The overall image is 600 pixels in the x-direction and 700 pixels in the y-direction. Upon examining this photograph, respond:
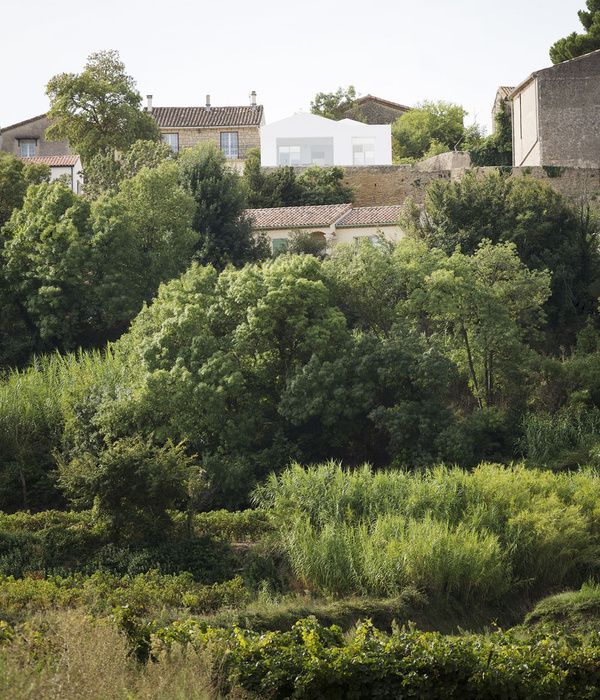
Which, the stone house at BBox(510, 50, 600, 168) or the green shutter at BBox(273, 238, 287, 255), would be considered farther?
the stone house at BBox(510, 50, 600, 168)

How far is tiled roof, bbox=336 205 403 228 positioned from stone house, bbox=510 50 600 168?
6.47m

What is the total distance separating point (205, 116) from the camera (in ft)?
192

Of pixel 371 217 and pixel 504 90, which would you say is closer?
pixel 371 217

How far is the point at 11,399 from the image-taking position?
81.3 ft

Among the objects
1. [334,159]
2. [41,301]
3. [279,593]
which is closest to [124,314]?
[41,301]

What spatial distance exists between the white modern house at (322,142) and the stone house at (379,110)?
25.9 ft

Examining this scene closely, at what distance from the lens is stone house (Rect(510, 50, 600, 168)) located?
39188 mm

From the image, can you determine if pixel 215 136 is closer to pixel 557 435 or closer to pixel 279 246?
pixel 279 246

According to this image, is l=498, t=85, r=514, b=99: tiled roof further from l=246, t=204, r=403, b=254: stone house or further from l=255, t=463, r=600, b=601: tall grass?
l=255, t=463, r=600, b=601: tall grass

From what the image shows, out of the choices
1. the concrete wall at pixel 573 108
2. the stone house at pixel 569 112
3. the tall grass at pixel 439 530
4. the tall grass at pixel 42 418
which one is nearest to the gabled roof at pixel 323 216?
the stone house at pixel 569 112

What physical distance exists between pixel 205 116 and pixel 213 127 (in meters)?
0.99

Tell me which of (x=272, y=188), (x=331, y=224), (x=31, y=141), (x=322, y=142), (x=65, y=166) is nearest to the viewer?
(x=331, y=224)

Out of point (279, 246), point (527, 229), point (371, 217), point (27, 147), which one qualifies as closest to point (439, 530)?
point (527, 229)

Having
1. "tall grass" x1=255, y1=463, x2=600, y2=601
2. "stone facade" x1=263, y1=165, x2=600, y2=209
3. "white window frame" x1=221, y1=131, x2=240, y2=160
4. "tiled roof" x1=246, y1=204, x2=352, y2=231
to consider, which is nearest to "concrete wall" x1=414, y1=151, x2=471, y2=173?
"stone facade" x1=263, y1=165, x2=600, y2=209
